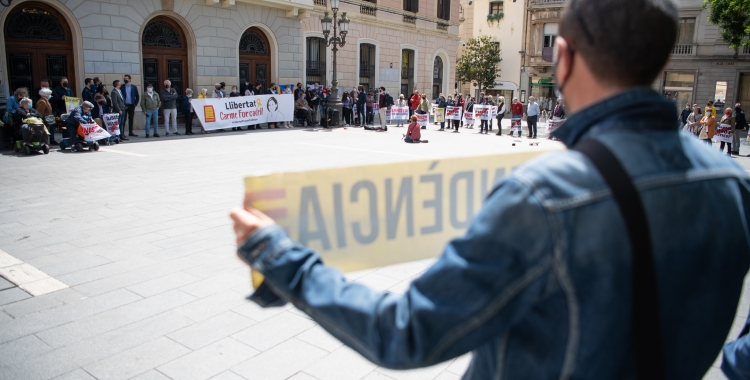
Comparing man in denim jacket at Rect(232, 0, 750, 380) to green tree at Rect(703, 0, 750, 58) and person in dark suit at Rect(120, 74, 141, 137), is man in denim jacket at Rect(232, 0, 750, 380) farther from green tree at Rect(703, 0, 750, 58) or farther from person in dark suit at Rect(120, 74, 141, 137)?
green tree at Rect(703, 0, 750, 58)

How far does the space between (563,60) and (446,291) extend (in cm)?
60

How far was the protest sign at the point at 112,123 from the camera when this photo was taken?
14758mm

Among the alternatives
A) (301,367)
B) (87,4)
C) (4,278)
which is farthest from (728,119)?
(87,4)

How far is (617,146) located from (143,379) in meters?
3.22

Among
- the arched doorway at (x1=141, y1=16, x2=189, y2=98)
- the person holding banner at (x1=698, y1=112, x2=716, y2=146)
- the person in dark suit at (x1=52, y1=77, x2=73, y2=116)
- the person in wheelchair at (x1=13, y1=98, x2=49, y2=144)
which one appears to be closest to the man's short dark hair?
the person in wheelchair at (x1=13, y1=98, x2=49, y2=144)

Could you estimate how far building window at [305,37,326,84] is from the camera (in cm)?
2709

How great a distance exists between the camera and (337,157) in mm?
13211

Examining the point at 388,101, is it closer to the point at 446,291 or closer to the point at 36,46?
the point at 36,46

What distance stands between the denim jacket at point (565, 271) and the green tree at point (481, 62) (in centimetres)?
4750

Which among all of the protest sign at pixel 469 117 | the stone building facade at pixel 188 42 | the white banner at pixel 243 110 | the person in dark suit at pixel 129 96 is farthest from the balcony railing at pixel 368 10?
the person in dark suit at pixel 129 96

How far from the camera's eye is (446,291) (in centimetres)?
109

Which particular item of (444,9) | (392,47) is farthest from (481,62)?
(392,47)

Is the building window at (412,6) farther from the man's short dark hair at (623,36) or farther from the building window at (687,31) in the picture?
the man's short dark hair at (623,36)

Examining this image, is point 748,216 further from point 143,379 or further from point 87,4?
point 87,4
